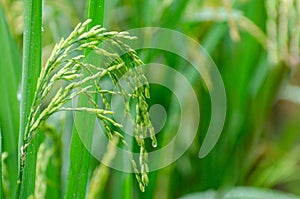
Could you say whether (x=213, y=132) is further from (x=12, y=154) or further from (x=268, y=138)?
(x=12, y=154)

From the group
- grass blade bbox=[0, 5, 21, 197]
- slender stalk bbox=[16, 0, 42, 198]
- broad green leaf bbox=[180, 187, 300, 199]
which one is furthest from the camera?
broad green leaf bbox=[180, 187, 300, 199]

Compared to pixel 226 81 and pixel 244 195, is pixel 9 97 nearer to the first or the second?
pixel 244 195

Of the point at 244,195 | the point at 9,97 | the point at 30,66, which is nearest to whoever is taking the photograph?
the point at 30,66

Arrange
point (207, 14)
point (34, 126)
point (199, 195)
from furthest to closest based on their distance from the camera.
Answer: point (207, 14) < point (199, 195) < point (34, 126)

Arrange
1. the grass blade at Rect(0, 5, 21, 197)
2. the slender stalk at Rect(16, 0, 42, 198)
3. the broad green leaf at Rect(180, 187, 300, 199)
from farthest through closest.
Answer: the broad green leaf at Rect(180, 187, 300, 199) → the grass blade at Rect(0, 5, 21, 197) → the slender stalk at Rect(16, 0, 42, 198)

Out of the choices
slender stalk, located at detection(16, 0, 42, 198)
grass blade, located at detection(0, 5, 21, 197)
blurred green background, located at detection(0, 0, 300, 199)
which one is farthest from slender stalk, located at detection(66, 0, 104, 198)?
blurred green background, located at detection(0, 0, 300, 199)

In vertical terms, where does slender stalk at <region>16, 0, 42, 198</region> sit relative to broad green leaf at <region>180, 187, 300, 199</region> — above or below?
above

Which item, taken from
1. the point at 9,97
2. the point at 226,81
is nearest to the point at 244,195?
the point at 226,81

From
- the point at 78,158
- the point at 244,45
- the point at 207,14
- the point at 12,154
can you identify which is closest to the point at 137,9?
the point at 207,14

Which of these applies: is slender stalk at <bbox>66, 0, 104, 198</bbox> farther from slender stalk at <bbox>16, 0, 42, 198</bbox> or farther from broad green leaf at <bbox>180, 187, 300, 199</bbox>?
broad green leaf at <bbox>180, 187, 300, 199</bbox>
